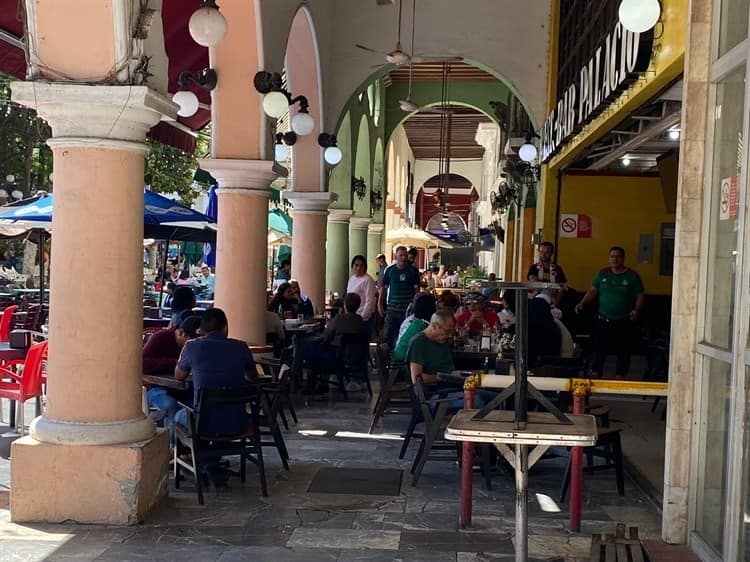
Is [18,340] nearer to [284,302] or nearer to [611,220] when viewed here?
[284,302]

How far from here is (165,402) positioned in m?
6.80

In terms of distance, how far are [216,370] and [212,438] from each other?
45 centimetres

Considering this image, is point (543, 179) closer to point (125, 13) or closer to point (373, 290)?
point (373, 290)

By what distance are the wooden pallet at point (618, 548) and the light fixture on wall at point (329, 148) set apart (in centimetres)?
956

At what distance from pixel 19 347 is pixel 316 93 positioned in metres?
6.18

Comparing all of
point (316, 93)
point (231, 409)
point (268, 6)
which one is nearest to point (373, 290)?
point (316, 93)

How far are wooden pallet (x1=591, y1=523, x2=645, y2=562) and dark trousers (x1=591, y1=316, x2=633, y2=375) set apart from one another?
638cm

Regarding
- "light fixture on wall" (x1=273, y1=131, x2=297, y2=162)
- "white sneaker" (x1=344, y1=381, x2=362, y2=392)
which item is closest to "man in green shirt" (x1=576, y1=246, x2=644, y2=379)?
"white sneaker" (x1=344, y1=381, x2=362, y2=392)

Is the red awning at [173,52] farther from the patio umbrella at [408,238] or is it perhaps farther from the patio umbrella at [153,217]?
the patio umbrella at [408,238]

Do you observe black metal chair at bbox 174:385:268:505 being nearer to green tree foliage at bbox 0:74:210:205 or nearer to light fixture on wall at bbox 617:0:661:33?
A: light fixture on wall at bbox 617:0:661:33

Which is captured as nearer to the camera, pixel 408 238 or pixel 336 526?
pixel 336 526

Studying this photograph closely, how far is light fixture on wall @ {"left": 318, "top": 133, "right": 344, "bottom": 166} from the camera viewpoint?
13344mm

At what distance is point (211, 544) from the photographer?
204 inches

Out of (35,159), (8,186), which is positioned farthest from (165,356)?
(35,159)
